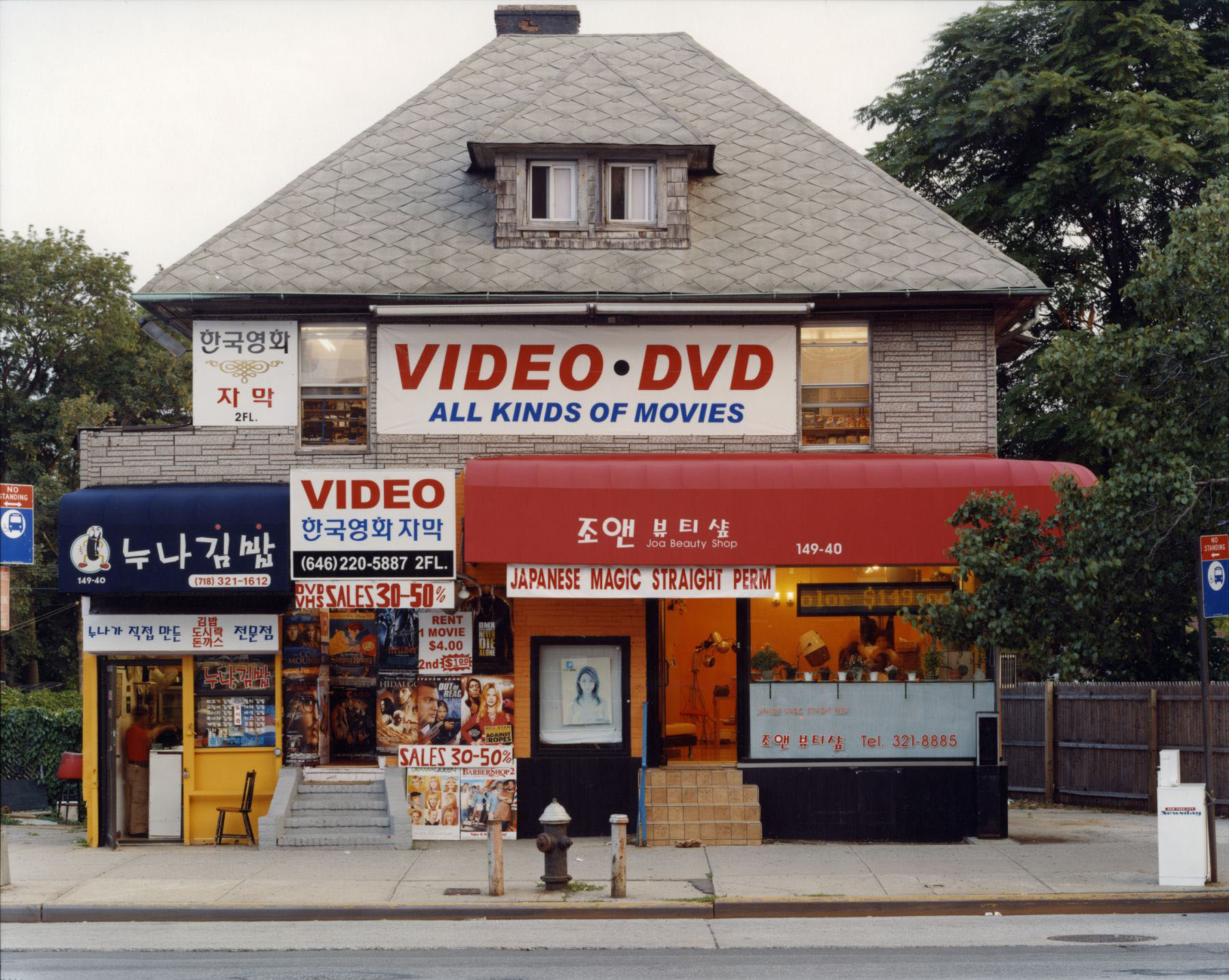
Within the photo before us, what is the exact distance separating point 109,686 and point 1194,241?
1398cm

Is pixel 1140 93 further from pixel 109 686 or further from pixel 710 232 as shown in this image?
pixel 109 686

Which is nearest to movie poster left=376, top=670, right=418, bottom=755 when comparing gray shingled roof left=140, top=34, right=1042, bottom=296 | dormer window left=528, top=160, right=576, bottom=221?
gray shingled roof left=140, top=34, right=1042, bottom=296

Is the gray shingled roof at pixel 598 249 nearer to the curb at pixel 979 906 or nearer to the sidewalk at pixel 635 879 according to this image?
the sidewalk at pixel 635 879

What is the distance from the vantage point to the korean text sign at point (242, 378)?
1794 cm

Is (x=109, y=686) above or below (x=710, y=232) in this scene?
below

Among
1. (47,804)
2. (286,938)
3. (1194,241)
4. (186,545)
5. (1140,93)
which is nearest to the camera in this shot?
(286,938)

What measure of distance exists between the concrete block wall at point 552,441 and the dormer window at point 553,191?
3.08m

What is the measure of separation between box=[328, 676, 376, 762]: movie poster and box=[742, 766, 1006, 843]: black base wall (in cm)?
514

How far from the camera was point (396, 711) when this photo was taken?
58.2 feet

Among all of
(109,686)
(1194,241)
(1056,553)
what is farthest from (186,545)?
(1194,241)

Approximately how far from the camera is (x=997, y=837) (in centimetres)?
1733

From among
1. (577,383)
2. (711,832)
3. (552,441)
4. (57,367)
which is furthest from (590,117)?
(57,367)

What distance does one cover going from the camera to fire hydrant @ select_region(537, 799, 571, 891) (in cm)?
1391

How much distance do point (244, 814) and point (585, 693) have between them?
4.59 metres
